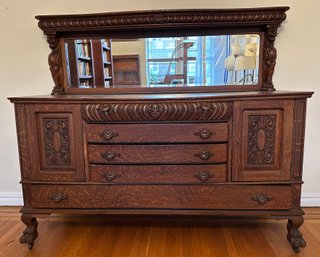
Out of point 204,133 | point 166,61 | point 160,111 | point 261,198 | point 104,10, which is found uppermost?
point 104,10

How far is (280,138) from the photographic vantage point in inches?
59.2

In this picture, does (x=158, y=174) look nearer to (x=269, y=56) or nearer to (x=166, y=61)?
(x=166, y=61)

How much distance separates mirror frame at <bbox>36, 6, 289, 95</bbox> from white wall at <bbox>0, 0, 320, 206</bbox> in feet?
0.40

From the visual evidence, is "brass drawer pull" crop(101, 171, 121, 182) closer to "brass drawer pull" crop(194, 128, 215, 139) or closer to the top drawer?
the top drawer

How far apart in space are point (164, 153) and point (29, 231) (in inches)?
40.3

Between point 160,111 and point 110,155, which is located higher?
point 160,111

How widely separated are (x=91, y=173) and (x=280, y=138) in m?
1.13

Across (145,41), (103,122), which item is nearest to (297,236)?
(103,122)

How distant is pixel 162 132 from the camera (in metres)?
1.53

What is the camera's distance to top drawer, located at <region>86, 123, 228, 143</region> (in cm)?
151

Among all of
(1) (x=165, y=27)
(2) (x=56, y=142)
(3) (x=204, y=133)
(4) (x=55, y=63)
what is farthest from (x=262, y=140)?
(4) (x=55, y=63)

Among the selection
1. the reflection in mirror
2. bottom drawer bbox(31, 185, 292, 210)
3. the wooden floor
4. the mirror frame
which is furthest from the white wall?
bottom drawer bbox(31, 185, 292, 210)

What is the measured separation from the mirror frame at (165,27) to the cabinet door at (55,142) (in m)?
0.48

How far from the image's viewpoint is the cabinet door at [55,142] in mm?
1555
